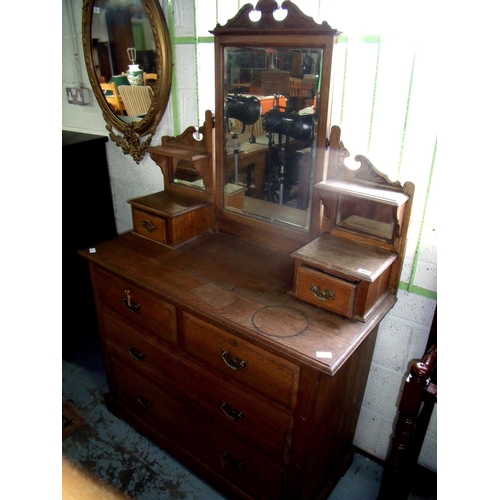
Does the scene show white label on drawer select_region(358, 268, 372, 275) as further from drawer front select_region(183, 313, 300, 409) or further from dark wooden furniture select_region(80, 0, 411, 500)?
drawer front select_region(183, 313, 300, 409)

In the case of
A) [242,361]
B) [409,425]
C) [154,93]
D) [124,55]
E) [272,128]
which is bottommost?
[409,425]

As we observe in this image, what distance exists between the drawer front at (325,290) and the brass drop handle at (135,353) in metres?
0.85

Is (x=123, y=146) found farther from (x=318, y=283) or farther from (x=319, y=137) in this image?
(x=318, y=283)

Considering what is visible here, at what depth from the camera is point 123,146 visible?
238 centimetres

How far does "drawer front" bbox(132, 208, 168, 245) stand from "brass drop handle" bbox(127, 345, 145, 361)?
0.52 m

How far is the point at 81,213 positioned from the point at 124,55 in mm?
992

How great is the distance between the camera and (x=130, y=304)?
176cm

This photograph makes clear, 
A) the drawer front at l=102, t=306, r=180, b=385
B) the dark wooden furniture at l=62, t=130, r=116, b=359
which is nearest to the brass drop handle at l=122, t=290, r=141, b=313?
the drawer front at l=102, t=306, r=180, b=385

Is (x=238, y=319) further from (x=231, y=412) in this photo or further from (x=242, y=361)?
(x=231, y=412)

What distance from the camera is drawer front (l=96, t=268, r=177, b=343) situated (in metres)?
1.65

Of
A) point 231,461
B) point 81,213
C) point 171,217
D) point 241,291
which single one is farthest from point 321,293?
point 81,213

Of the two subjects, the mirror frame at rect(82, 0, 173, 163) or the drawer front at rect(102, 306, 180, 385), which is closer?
the drawer front at rect(102, 306, 180, 385)
